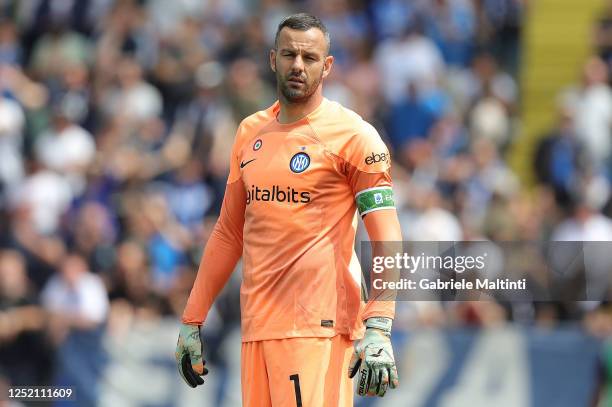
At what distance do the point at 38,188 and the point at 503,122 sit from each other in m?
5.44

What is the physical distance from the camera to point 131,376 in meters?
13.1

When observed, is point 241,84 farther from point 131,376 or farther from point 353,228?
point 353,228

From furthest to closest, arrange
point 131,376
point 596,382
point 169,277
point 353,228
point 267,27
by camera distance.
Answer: point 267,27 < point 169,277 < point 131,376 < point 596,382 < point 353,228

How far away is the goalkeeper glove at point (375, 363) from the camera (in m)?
6.39

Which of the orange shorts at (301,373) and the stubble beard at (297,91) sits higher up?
the stubble beard at (297,91)

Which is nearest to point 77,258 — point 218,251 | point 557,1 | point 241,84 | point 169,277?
point 169,277

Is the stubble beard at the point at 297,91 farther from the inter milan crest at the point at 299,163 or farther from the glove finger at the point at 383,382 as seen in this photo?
the glove finger at the point at 383,382

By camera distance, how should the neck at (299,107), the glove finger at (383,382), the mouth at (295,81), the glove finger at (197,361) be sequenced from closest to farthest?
the glove finger at (383,382)
the mouth at (295,81)
the neck at (299,107)
the glove finger at (197,361)

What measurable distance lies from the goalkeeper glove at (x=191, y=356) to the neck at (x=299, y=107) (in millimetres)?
1228
